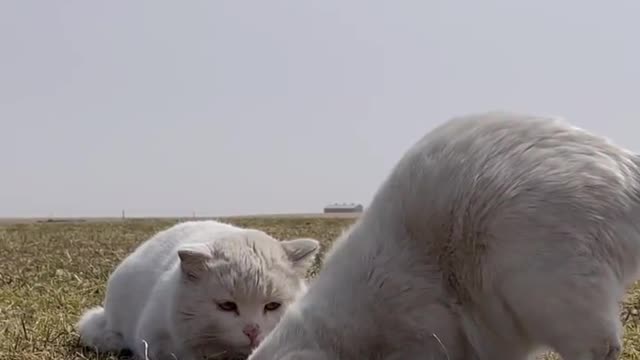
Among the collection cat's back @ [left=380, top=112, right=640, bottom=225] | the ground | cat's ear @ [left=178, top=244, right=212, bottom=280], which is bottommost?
the ground

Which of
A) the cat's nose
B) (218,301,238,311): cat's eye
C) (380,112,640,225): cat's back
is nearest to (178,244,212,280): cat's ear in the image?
(218,301,238,311): cat's eye

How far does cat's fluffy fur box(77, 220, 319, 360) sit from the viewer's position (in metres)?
5.09

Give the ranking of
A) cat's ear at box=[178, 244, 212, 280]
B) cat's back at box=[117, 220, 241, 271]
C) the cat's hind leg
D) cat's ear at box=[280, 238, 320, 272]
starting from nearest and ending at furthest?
the cat's hind leg → cat's ear at box=[178, 244, 212, 280] → cat's ear at box=[280, 238, 320, 272] → cat's back at box=[117, 220, 241, 271]

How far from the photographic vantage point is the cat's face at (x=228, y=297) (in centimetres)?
507

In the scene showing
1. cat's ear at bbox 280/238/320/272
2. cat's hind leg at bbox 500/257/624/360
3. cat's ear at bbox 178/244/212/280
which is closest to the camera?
cat's hind leg at bbox 500/257/624/360

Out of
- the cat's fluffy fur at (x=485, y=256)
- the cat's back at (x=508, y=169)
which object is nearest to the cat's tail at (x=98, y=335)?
the cat's fluffy fur at (x=485, y=256)

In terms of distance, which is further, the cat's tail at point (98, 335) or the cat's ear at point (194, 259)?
the cat's tail at point (98, 335)

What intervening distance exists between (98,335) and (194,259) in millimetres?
1167

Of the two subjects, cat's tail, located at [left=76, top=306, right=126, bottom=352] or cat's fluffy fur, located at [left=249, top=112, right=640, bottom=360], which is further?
cat's tail, located at [left=76, top=306, right=126, bottom=352]

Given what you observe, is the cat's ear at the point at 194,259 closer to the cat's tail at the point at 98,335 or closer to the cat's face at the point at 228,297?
Result: the cat's face at the point at 228,297

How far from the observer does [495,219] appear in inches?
144

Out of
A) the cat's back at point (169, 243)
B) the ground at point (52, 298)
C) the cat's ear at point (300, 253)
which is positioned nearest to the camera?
the ground at point (52, 298)

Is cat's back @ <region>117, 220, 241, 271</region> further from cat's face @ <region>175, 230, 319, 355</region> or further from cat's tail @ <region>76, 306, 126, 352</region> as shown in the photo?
cat's face @ <region>175, 230, 319, 355</region>

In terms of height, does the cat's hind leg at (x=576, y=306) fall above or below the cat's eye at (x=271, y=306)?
above
